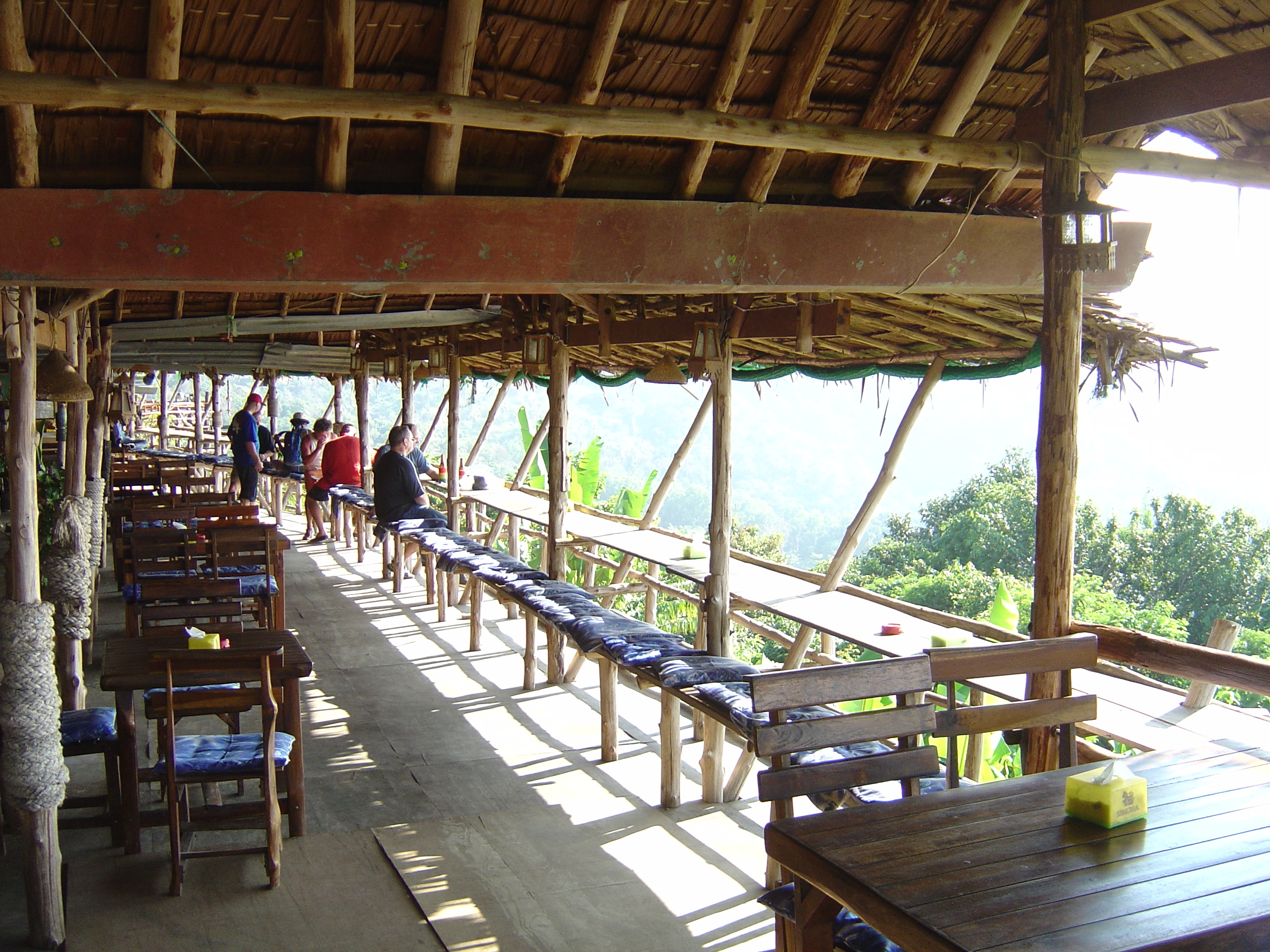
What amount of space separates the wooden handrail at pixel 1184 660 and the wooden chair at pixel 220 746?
2798 mm

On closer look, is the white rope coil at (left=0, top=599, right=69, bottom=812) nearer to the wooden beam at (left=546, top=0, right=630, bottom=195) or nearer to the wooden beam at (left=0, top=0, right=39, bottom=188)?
the wooden beam at (left=0, top=0, right=39, bottom=188)

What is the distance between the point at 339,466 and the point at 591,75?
8.24 metres

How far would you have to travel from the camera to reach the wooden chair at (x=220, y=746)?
128 inches

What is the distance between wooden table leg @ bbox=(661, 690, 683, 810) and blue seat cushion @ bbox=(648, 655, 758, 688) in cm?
12

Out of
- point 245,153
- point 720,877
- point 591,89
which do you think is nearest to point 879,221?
point 591,89

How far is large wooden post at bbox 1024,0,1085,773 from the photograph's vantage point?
3.47 m

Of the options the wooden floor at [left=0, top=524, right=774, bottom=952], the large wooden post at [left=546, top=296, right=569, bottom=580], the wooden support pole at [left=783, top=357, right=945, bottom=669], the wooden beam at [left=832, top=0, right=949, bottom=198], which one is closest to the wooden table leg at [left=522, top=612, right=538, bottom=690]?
the wooden floor at [left=0, top=524, right=774, bottom=952]

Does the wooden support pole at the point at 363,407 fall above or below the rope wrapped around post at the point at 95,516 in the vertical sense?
above

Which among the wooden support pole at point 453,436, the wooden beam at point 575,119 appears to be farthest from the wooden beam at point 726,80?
the wooden support pole at point 453,436

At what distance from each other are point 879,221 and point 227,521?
447cm

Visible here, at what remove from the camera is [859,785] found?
2.39 m

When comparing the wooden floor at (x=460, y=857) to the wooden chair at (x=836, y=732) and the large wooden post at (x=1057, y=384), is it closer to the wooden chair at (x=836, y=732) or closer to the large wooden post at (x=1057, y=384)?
the wooden chair at (x=836, y=732)

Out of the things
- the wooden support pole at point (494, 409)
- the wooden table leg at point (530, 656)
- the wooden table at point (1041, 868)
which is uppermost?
the wooden support pole at point (494, 409)

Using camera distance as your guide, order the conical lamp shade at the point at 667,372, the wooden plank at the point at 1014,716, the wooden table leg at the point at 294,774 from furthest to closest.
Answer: the conical lamp shade at the point at 667,372, the wooden table leg at the point at 294,774, the wooden plank at the point at 1014,716
